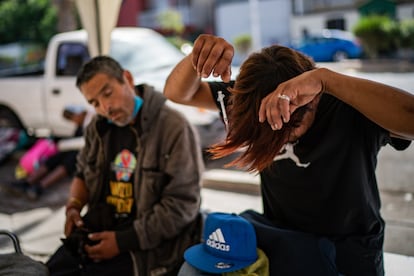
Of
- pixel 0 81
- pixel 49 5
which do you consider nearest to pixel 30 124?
pixel 0 81

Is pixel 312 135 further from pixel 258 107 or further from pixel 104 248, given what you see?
pixel 104 248

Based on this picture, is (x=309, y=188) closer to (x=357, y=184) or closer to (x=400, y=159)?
(x=357, y=184)

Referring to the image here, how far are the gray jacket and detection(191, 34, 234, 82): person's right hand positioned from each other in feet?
2.76

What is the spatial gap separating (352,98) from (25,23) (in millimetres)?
19220

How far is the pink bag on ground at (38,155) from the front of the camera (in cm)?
573

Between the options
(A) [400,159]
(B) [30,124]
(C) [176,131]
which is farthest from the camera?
(B) [30,124]

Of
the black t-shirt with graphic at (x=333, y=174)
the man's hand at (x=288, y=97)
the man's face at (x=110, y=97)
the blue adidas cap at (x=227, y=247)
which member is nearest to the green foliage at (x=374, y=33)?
the man's face at (x=110, y=97)

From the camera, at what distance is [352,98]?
1354 millimetres

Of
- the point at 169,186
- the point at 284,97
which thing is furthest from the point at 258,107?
the point at 169,186

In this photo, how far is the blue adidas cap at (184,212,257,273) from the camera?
1620 millimetres

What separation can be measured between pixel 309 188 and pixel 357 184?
0.52 feet

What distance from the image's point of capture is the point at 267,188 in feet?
5.95

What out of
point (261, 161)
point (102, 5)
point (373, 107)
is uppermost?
point (102, 5)

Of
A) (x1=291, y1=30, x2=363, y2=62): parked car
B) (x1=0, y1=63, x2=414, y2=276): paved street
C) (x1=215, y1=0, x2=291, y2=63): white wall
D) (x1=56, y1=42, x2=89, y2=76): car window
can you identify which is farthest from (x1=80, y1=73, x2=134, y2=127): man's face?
(x1=215, y1=0, x2=291, y2=63): white wall
